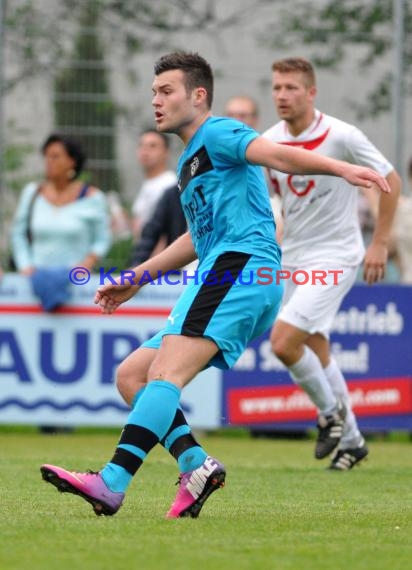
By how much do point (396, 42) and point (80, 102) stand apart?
2.90 m

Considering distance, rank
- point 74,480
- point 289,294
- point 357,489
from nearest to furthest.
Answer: point 74,480 → point 357,489 → point 289,294

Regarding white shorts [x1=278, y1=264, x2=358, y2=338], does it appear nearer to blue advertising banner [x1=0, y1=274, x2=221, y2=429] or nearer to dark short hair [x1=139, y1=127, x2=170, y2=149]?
blue advertising banner [x1=0, y1=274, x2=221, y2=429]

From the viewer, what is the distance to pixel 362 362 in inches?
494

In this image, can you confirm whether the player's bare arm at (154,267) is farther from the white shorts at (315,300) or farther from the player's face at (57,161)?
the player's face at (57,161)

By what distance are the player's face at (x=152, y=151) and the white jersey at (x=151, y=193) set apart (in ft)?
0.44

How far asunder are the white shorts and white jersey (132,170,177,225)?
365 centimetres

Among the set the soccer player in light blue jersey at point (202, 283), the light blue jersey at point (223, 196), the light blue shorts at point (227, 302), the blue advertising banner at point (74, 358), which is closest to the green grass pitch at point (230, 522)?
the soccer player in light blue jersey at point (202, 283)

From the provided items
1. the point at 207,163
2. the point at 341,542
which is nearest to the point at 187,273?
the point at 207,163

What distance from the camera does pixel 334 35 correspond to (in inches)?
525

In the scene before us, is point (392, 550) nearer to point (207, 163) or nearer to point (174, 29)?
point (207, 163)

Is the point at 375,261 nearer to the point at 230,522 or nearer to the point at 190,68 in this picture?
the point at 190,68

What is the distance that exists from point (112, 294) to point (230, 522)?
1262 mm

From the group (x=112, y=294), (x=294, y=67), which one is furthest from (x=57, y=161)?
(x=112, y=294)

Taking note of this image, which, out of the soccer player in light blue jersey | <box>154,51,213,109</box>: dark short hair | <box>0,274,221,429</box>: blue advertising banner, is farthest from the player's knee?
<box>0,274,221,429</box>: blue advertising banner
